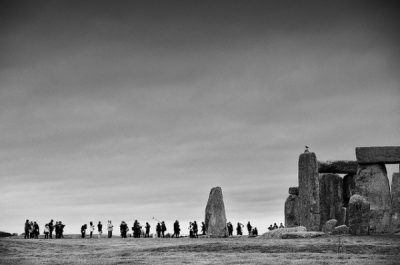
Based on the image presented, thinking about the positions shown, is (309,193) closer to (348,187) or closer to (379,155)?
(379,155)

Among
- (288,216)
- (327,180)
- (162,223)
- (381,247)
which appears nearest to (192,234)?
(162,223)

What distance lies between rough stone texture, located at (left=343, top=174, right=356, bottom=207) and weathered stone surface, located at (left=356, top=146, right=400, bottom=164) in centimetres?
691

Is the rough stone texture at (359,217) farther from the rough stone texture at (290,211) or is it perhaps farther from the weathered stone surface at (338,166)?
the rough stone texture at (290,211)

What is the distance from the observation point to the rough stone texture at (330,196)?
42.4m

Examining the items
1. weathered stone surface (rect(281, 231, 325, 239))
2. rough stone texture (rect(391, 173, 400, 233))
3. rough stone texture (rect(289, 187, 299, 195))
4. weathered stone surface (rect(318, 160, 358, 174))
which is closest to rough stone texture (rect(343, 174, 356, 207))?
weathered stone surface (rect(318, 160, 358, 174))

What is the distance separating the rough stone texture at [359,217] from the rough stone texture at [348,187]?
43.3 feet

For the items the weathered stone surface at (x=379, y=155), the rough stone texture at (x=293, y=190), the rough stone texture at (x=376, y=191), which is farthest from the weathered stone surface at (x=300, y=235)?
the rough stone texture at (x=293, y=190)

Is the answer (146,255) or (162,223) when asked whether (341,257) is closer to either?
(146,255)

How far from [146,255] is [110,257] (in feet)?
4.33

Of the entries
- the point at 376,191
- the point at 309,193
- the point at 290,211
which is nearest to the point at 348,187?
the point at 290,211

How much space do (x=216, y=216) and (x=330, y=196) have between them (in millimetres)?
8125

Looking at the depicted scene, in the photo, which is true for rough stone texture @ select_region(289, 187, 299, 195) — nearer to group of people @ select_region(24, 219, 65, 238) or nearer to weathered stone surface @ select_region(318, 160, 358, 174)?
weathered stone surface @ select_region(318, 160, 358, 174)

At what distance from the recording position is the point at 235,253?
2302 cm

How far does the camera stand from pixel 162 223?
45.8 m
